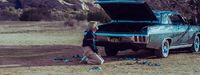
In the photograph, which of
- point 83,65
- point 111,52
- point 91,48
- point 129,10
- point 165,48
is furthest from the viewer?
point 111,52

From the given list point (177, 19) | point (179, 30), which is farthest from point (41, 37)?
point (179, 30)

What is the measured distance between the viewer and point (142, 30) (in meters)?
16.6

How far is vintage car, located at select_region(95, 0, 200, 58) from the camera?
16625 millimetres

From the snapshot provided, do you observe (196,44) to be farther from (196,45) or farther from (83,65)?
(83,65)

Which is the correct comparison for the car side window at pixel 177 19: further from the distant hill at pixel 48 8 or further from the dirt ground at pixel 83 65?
the distant hill at pixel 48 8

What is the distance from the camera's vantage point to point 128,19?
18.2m

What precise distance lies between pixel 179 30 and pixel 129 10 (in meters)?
1.68

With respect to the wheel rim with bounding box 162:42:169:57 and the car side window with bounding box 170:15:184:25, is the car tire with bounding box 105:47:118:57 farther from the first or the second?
the car side window with bounding box 170:15:184:25

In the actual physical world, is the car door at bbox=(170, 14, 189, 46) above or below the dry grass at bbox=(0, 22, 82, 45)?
above

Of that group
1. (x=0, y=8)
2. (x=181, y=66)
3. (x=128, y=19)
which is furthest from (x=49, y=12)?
(x=181, y=66)

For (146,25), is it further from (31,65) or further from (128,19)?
(31,65)

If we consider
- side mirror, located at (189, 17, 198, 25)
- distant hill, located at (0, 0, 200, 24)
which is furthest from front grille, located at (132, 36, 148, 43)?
distant hill, located at (0, 0, 200, 24)

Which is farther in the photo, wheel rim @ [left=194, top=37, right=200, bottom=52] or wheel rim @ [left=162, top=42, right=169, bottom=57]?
wheel rim @ [left=194, top=37, right=200, bottom=52]

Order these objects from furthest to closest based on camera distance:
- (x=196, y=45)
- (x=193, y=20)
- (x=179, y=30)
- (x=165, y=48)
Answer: (x=193, y=20) < (x=196, y=45) < (x=179, y=30) < (x=165, y=48)
